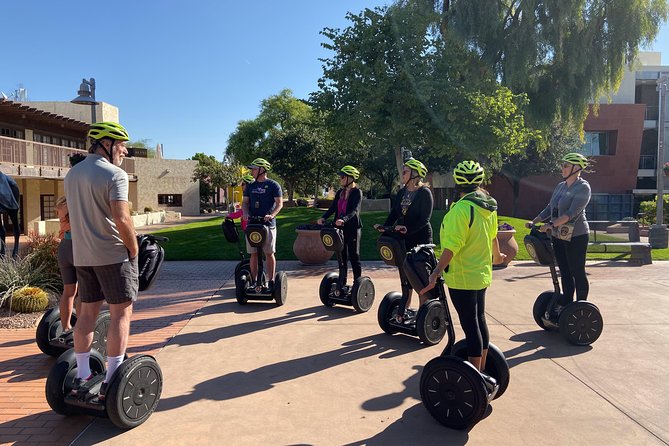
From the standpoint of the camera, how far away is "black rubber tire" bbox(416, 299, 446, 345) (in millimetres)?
4941

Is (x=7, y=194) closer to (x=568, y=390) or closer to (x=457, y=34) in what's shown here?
(x=568, y=390)

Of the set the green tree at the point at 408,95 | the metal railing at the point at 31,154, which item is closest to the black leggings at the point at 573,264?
the green tree at the point at 408,95

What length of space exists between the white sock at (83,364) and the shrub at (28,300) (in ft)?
11.5

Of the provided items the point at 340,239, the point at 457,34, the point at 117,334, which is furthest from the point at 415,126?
the point at 117,334

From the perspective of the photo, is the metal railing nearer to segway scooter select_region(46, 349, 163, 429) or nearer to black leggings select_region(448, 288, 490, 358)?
segway scooter select_region(46, 349, 163, 429)

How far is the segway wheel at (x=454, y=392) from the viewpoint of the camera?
321 centimetres

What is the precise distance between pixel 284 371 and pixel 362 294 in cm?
228

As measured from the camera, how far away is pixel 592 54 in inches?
771

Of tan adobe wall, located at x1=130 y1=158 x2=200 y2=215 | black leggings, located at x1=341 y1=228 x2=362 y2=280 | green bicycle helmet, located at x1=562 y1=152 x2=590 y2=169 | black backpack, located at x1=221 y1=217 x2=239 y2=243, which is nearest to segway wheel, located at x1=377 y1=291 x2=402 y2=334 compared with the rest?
black leggings, located at x1=341 y1=228 x2=362 y2=280

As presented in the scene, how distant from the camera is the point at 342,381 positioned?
13.8 ft

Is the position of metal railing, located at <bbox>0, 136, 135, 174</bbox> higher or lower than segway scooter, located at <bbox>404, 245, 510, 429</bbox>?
higher

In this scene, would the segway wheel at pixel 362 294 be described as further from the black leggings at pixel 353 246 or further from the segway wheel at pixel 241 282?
the segway wheel at pixel 241 282

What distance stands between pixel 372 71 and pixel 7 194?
11.1m

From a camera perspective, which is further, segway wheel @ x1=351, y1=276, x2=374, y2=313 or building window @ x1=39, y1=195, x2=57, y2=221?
building window @ x1=39, y1=195, x2=57, y2=221
